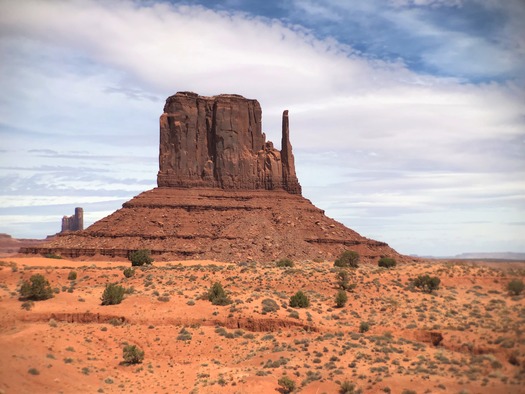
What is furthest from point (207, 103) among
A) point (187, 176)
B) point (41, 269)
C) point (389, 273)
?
point (389, 273)

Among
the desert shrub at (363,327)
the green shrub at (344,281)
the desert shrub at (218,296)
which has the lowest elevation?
the desert shrub at (363,327)

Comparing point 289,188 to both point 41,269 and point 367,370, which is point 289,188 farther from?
point 367,370

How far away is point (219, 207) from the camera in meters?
98.9

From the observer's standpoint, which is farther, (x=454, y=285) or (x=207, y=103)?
(x=207, y=103)

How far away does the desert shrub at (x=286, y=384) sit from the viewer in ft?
88.4

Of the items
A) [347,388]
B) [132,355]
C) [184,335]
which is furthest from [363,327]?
[132,355]

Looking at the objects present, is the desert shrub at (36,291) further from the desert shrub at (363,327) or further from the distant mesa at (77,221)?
the distant mesa at (77,221)

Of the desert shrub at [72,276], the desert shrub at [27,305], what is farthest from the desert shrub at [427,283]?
the desert shrub at [72,276]

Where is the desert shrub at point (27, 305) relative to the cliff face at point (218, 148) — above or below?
below

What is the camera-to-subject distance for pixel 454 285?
1585 inches

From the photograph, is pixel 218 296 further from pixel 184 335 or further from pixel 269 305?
pixel 184 335

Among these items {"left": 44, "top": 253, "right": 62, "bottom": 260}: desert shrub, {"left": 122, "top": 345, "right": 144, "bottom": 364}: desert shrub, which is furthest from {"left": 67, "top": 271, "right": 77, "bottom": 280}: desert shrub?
{"left": 44, "top": 253, "right": 62, "bottom": 260}: desert shrub

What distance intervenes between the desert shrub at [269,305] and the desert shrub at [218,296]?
7.95ft

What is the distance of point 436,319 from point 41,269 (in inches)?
1389
